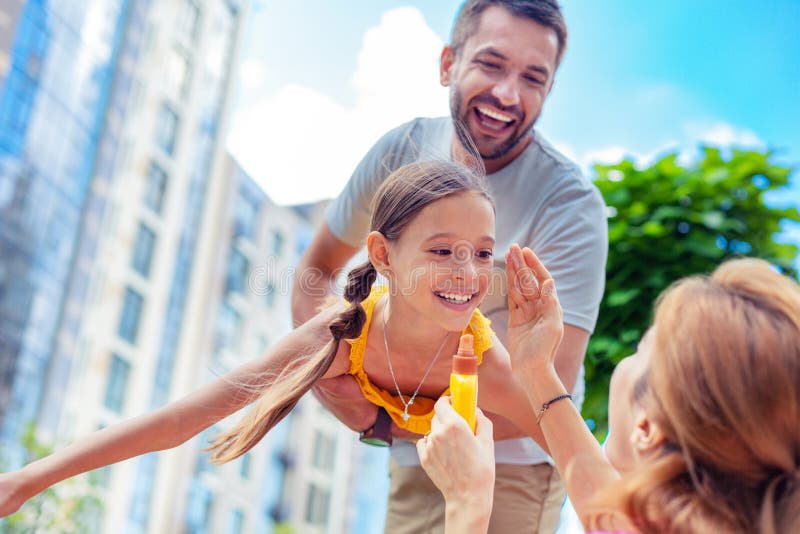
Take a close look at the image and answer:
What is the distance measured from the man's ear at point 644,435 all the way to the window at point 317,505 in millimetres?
15720

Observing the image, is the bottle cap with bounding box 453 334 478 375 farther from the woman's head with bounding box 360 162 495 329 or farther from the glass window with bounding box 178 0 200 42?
the glass window with bounding box 178 0 200 42

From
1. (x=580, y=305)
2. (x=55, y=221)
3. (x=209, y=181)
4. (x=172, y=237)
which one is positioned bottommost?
(x=580, y=305)

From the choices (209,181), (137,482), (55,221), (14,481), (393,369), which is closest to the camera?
(14,481)

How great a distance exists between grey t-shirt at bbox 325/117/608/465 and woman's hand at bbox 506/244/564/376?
0.81 feet

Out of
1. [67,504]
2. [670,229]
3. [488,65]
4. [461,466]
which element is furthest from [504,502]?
[67,504]

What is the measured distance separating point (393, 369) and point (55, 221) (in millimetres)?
10967

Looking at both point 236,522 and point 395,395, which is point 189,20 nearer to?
point 236,522

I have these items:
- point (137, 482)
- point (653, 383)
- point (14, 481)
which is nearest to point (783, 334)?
point (653, 383)

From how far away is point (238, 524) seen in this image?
48.3 feet

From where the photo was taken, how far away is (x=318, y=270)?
1.93m

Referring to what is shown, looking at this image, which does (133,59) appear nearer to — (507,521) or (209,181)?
(209,181)

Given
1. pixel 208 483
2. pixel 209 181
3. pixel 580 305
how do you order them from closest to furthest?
pixel 580 305
pixel 208 483
pixel 209 181

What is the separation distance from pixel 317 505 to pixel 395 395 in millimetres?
15661

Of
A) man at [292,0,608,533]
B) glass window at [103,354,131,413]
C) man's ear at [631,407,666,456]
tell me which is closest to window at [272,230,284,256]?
glass window at [103,354,131,413]
